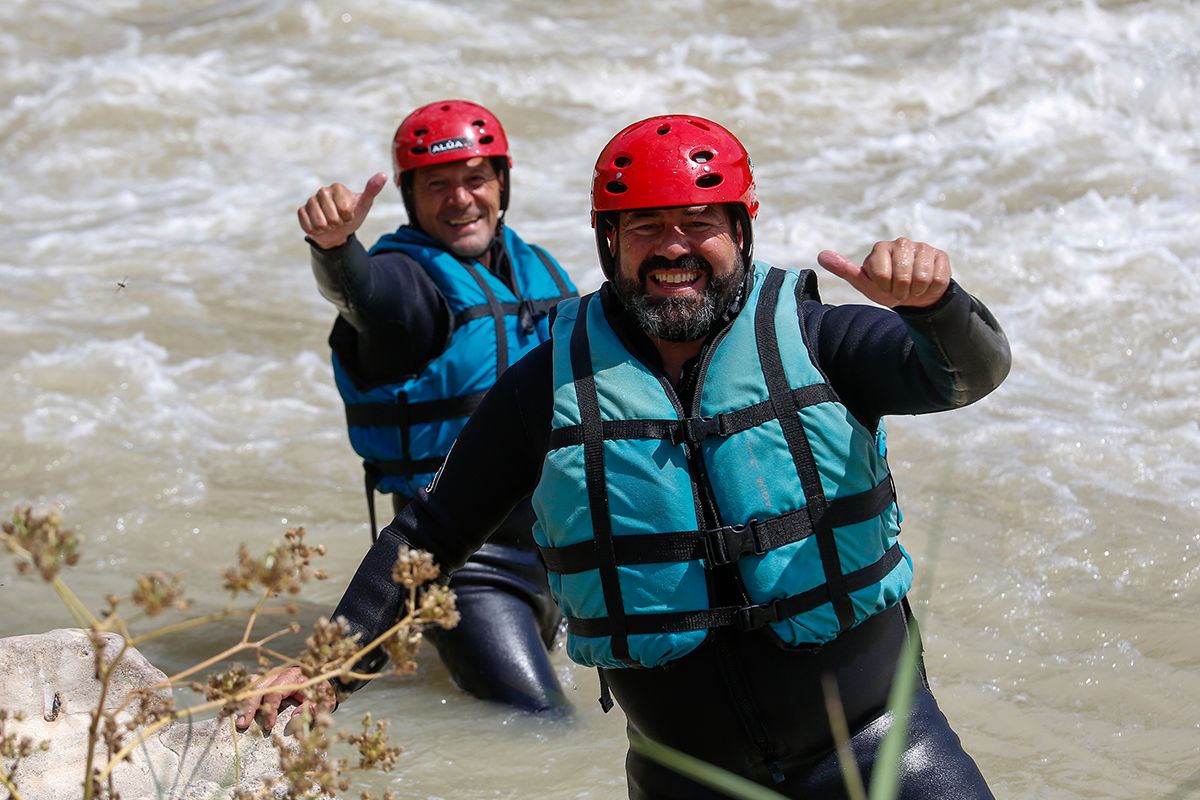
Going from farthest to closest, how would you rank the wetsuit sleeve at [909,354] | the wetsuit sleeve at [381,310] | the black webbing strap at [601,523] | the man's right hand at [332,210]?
1. the wetsuit sleeve at [381,310]
2. the man's right hand at [332,210]
3. the black webbing strap at [601,523]
4. the wetsuit sleeve at [909,354]

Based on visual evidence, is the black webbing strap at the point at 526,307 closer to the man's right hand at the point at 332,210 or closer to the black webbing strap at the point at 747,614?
the man's right hand at the point at 332,210

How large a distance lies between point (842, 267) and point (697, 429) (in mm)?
439

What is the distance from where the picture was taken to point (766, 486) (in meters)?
2.99

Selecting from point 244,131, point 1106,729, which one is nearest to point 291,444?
point 1106,729

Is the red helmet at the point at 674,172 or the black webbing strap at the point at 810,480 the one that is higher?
the red helmet at the point at 674,172

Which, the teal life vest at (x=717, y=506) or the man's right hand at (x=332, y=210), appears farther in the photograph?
the man's right hand at (x=332, y=210)

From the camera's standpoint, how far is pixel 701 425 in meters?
3.04

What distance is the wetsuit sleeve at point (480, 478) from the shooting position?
3203mm

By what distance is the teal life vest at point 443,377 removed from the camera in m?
4.92

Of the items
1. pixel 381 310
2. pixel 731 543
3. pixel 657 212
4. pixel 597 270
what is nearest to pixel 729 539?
pixel 731 543

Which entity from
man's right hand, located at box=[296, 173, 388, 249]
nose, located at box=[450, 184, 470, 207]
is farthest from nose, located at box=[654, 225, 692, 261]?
nose, located at box=[450, 184, 470, 207]

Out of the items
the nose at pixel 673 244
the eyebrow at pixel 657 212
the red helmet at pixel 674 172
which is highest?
the red helmet at pixel 674 172

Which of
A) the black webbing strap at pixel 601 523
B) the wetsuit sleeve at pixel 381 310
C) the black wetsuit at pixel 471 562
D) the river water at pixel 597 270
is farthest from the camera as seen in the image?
the river water at pixel 597 270

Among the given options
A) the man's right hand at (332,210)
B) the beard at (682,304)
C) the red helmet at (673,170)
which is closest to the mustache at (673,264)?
the beard at (682,304)
